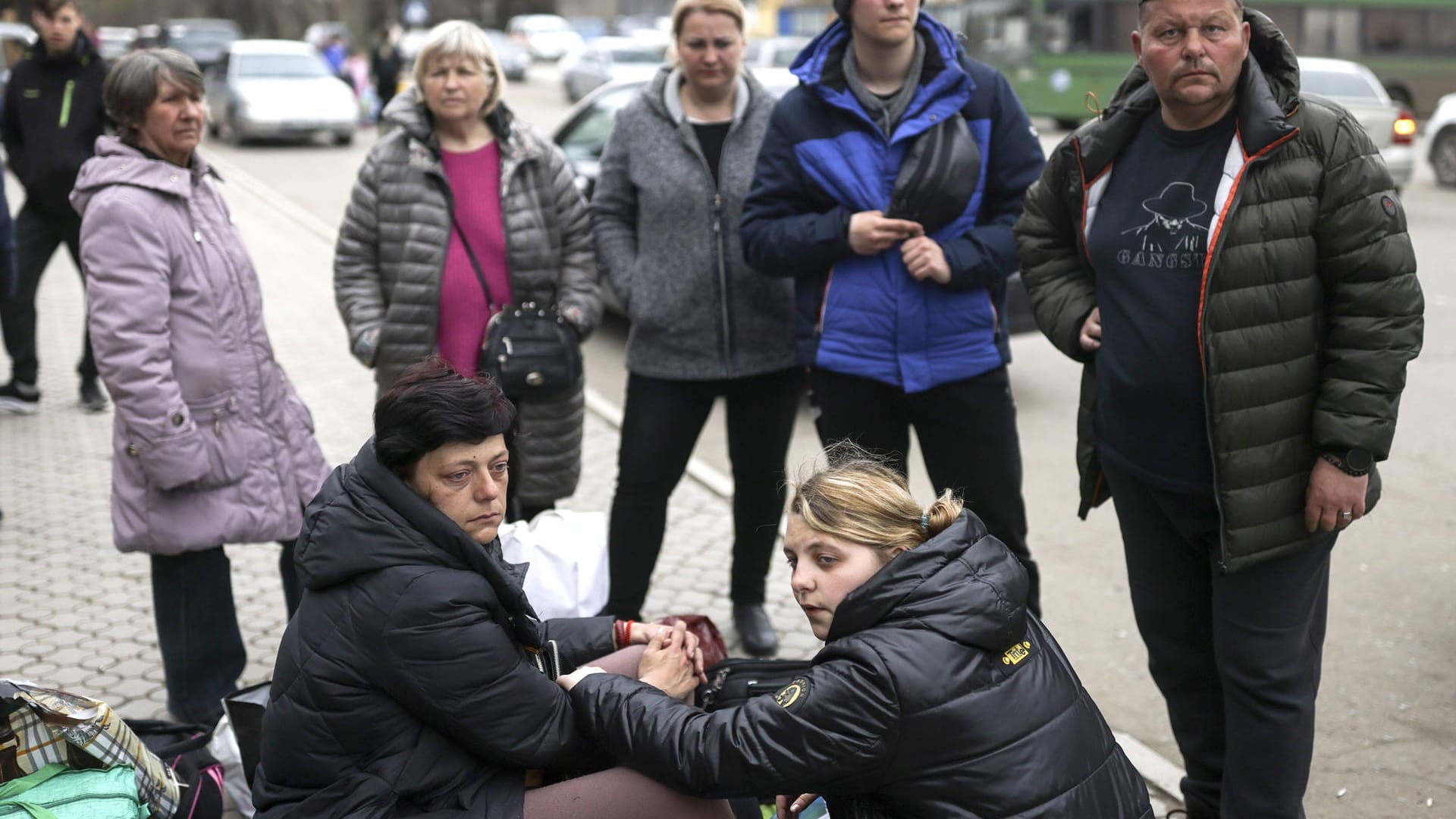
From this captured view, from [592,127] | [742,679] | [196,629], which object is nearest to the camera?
[742,679]

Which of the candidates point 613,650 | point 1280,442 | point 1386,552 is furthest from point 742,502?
point 1386,552

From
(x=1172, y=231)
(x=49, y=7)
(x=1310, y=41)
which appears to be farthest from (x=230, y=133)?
(x=1172, y=231)

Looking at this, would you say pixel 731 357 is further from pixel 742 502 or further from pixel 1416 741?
pixel 1416 741

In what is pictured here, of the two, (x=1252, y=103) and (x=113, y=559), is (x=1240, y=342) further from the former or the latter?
(x=113, y=559)

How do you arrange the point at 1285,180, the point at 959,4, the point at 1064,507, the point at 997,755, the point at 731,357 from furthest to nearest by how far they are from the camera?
the point at 959,4, the point at 1064,507, the point at 731,357, the point at 1285,180, the point at 997,755

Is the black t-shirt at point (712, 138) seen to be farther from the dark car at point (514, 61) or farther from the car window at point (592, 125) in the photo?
the dark car at point (514, 61)

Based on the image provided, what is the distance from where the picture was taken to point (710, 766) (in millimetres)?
2492

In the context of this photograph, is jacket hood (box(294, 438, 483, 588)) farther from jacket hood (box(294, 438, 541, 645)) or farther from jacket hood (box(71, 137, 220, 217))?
jacket hood (box(71, 137, 220, 217))

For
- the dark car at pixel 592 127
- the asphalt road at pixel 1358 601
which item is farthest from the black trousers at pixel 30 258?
the dark car at pixel 592 127

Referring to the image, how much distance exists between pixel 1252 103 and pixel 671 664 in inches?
64.4

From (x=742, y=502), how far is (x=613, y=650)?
53.7 inches

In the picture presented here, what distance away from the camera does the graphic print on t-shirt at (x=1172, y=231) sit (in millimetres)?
2916

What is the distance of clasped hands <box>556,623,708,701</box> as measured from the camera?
297 centimetres

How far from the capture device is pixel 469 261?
433 cm
